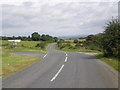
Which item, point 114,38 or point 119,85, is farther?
point 114,38

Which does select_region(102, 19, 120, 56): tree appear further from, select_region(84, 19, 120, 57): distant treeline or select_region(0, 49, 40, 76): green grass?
select_region(0, 49, 40, 76): green grass

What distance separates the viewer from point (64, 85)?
9.63 metres

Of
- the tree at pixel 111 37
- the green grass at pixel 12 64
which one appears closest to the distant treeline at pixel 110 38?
the tree at pixel 111 37

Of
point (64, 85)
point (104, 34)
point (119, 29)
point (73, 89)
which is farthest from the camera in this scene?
point (104, 34)

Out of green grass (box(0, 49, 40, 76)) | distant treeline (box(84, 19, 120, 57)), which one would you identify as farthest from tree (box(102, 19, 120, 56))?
green grass (box(0, 49, 40, 76))

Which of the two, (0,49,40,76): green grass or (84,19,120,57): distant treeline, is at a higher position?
(84,19,120,57): distant treeline

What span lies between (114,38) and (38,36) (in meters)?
123

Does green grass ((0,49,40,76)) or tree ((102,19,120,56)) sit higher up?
tree ((102,19,120,56))

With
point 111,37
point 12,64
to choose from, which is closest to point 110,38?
point 111,37

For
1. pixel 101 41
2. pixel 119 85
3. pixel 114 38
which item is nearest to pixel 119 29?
pixel 114 38

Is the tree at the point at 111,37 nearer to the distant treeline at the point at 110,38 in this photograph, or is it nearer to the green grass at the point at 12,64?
the distant treeline at the point at 110,38

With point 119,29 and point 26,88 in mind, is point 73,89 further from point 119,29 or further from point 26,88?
point 119,29

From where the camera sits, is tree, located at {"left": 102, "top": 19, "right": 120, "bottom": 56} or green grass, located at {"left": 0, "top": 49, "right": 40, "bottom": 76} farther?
tree, located at {"left": 102, "top": 19, "right": 120, "bottom": 56}

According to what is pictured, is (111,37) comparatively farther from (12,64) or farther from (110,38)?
(12,64)
